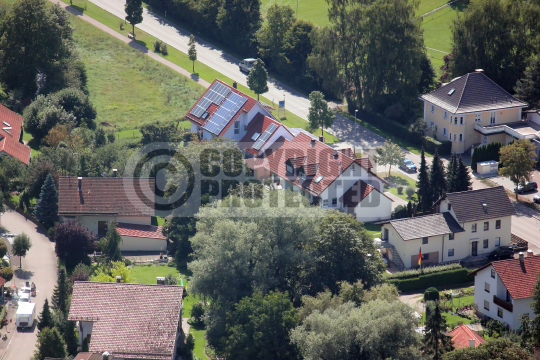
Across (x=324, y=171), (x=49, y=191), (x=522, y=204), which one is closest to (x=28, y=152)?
(x=49, y=191)

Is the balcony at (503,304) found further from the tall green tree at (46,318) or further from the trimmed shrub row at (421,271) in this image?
the tall green tree at (46,318)

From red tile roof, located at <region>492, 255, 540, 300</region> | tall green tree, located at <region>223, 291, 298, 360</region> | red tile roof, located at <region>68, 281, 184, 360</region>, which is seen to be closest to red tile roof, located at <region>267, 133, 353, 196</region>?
red tile roof, located at <region>492, 255, 540, 300</region>

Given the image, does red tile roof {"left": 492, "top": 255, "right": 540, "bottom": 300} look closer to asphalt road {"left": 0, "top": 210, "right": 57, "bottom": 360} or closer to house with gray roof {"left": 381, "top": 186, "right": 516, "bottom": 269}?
house with gray roof {"left": 381, "top": 186, "right": 516, "bottom": 269}

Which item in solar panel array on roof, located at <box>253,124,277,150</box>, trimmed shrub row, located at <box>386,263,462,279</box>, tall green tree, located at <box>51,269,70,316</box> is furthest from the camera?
solar panel array on roof, located at <box>253,124,277,150</box>

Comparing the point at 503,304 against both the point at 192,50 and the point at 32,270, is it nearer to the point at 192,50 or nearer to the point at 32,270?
the point at 32,270

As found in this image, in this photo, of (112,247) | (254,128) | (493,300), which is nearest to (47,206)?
(112,247)
